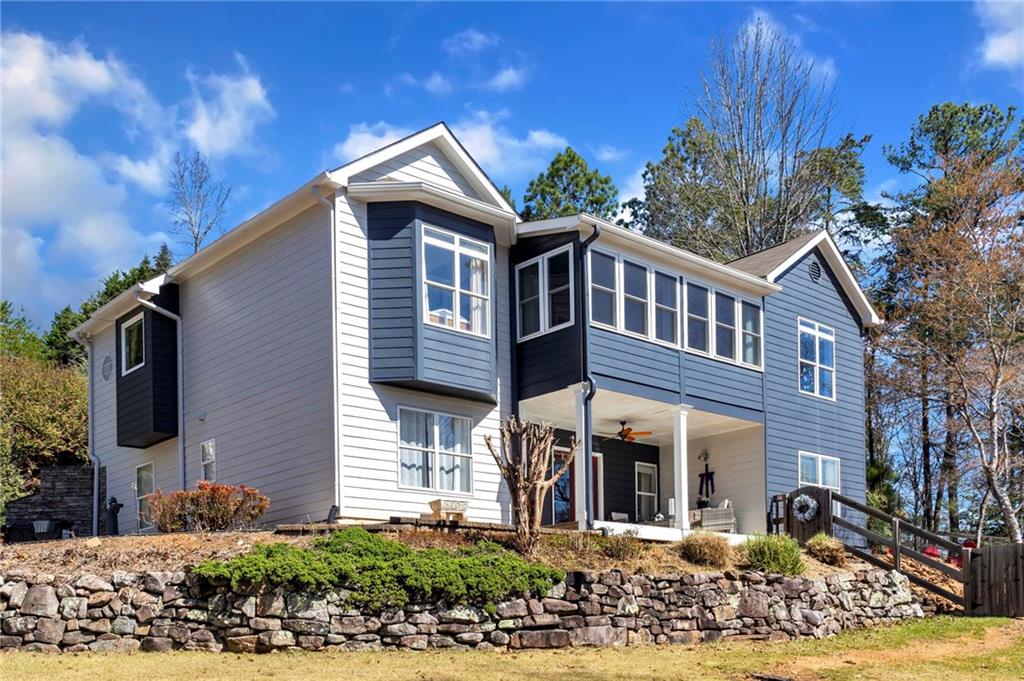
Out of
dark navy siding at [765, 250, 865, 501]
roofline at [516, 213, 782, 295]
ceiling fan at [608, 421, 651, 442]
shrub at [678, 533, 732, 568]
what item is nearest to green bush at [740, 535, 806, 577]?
shrub at [678, 533, 732, 568]

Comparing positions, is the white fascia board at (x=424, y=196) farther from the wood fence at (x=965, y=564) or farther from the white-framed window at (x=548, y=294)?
the wood fence at (x=965, y=564)

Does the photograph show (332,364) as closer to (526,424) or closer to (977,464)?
(526,424)

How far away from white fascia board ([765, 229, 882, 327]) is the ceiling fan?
4.09 meters

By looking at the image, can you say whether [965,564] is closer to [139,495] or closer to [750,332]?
[750,332]

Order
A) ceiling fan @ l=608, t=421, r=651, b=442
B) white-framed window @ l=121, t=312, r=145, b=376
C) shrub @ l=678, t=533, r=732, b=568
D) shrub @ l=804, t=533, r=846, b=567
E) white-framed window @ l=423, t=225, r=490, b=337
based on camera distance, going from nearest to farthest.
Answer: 1. shrub @ l=678, t=533, r=732, b=568
2. white-framed window @ l=423, t=225, r=490, b=337
3. shrub @ l=804, t=533, r=846, b=567
4. white-framed window @ l=121, t=312, r=145, b=376
5. ceiling fan @ l=608, t=421, r=651, b=442

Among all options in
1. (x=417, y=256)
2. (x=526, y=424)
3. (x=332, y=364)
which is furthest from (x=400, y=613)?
(x=417, y=256)

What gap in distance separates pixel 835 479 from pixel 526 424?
1116 cm

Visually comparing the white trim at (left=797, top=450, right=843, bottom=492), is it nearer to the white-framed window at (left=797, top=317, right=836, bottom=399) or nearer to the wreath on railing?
the white-framed window at (left=797, top=317, right=836, bottom=399)

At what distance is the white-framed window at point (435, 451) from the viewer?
59.1 ft

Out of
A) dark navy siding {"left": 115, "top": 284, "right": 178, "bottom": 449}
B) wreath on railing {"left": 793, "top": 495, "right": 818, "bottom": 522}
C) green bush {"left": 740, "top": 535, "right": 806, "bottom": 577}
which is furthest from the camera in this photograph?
wreath on railing {"left": 793, "top": 495, "right": 818, "bottom": 522}

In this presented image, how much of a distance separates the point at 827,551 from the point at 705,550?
3.10 metres

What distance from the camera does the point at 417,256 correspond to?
Answer: 18.1 metres

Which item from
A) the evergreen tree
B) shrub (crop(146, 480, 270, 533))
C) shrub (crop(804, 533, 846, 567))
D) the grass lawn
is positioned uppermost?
the evergreen tree

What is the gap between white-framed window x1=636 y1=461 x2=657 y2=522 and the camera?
23.9m
